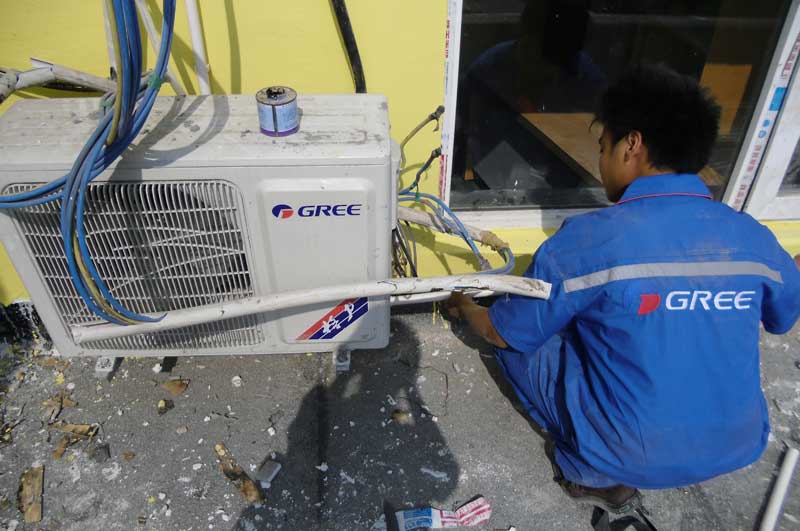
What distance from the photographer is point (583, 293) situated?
4.86 ft

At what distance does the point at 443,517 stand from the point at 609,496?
0.51 m

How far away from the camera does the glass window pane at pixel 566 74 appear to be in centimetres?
234

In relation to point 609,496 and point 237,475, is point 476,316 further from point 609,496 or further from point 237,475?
point 237,475

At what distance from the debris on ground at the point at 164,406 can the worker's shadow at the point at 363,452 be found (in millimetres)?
447

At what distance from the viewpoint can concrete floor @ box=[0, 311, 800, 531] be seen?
1754 millimetres

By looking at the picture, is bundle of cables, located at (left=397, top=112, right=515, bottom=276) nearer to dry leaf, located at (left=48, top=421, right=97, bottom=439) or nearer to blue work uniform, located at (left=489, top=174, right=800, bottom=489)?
blue work uniform, located at (left=489, top=174, right=800, bottom=489)

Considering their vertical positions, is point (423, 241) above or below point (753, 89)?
below

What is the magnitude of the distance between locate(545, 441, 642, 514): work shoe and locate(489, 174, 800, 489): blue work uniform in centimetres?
8

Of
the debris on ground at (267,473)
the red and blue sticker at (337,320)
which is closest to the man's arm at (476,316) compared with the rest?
the red and blue sticker at (337,320)

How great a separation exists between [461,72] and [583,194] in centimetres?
80

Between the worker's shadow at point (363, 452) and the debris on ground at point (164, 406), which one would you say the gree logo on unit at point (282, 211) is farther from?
the debris on ground at point (164, 406)

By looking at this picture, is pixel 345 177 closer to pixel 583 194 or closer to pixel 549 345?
pixel 549 345

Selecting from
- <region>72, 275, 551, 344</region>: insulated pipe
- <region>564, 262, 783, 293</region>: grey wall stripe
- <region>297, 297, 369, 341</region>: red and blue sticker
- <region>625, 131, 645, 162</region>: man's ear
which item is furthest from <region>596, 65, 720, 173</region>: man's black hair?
<region>297, 297, 369, 341</region>: red and blue sticker

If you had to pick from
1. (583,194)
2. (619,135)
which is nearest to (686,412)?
(619,135)
